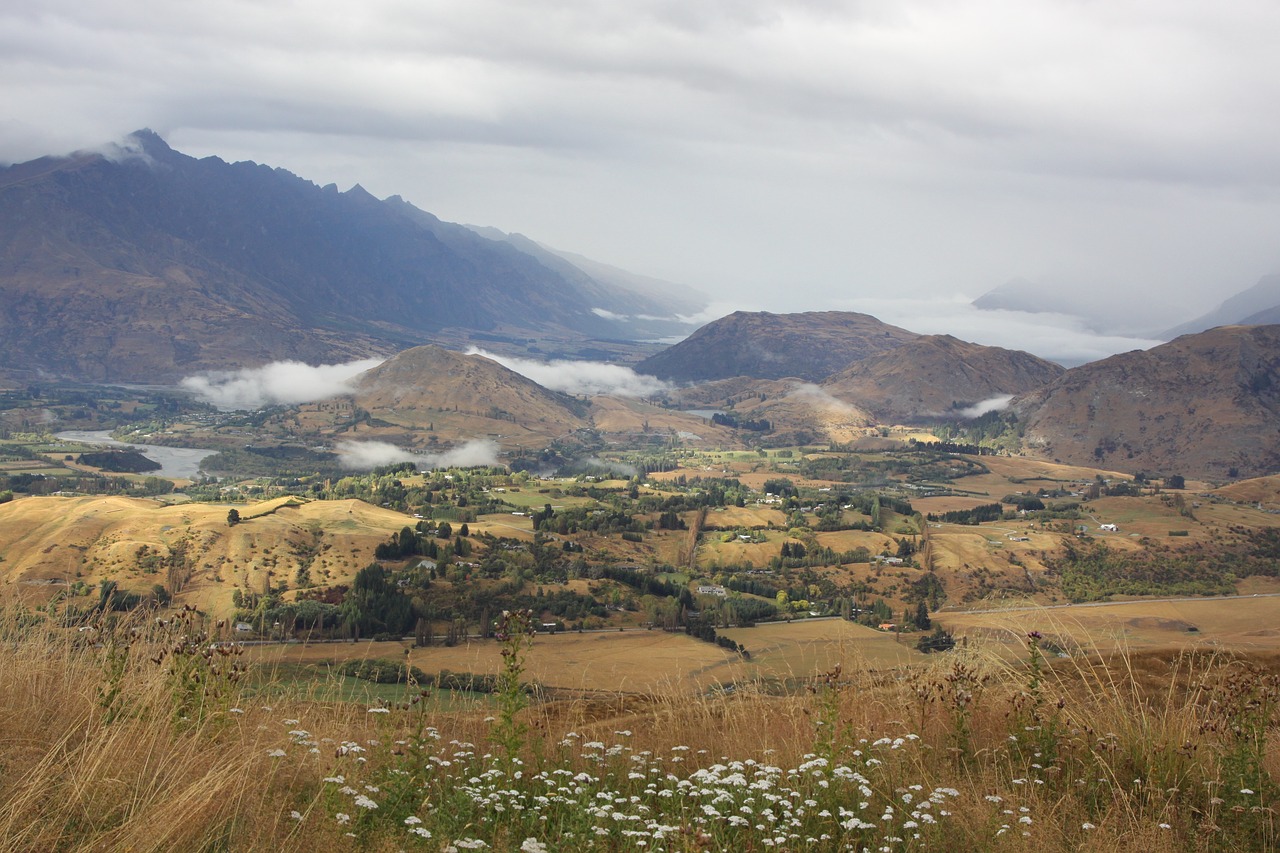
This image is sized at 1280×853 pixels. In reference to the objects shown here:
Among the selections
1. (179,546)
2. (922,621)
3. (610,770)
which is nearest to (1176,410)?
(922,621)

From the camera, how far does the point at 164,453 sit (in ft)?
500

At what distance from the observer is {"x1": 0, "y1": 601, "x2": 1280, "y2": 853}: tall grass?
618 cm

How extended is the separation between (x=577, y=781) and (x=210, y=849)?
2.60 m

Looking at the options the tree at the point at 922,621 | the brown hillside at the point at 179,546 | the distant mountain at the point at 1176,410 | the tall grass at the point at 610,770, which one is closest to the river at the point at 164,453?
Result: the brown hillside at the point at 179,546

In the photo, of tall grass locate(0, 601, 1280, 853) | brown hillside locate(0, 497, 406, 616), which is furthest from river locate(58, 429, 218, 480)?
tall grass locate(0, 601, 1280, 853)

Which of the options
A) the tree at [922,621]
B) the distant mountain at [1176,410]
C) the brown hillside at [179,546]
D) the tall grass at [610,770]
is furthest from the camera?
the distant mountain at [1176,410]

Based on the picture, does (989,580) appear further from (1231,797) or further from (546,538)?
(1231,797)

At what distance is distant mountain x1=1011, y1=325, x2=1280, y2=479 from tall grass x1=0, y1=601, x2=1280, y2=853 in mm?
173780

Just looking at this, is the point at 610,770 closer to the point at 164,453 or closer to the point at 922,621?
the point at 922,621

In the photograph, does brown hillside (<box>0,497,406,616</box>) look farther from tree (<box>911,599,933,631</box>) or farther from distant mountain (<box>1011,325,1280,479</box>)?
distant mountain (<box>1011,325,1280,479</box>)

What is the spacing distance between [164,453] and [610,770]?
16415cm

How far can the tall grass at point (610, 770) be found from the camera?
6176 millimetres

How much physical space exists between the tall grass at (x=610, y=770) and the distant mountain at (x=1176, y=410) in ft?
570

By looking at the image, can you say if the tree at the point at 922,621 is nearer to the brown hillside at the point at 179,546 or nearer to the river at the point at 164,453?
the brown hillside at the point at 179,546
